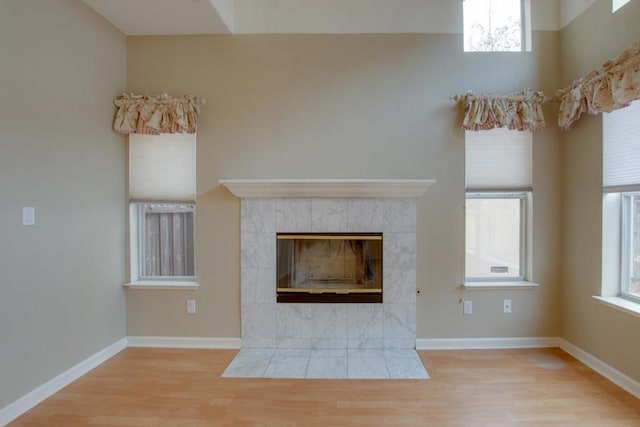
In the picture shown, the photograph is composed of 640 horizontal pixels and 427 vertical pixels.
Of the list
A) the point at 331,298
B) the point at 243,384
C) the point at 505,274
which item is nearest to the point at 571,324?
the point at 505,274

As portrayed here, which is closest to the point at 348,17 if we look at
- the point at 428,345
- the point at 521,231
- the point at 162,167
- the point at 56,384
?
the point at 162,167

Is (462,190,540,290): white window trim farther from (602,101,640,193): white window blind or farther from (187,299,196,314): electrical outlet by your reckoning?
(187,299,196,314): electrical outlet

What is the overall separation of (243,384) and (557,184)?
3.25 m

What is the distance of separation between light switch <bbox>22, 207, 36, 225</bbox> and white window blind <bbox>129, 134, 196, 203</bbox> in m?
0.91

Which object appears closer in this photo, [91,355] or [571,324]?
[91,355]

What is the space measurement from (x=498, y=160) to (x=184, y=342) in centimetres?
344

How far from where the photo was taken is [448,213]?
299 centimetres

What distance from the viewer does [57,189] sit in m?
2.34

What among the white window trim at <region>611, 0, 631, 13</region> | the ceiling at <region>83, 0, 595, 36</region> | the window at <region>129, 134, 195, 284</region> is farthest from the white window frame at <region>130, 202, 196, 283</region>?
the white window trim at <region>611, 0, 631, 13</region>

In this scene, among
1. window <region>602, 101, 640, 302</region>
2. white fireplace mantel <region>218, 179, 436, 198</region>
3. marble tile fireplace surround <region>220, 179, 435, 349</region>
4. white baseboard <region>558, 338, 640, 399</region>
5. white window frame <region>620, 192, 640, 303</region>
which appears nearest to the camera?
white baseboard <region>558, 338, 640, 399</region>

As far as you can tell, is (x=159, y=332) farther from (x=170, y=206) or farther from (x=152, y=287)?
(x=170, y=206)

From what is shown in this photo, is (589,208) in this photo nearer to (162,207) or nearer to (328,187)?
(328,187)

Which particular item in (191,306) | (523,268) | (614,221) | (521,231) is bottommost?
(191,306)

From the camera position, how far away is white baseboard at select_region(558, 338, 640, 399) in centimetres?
226
